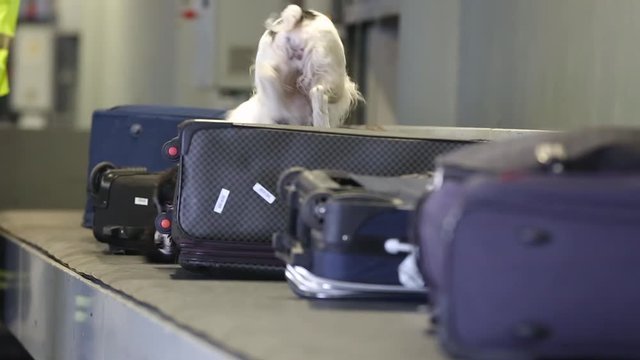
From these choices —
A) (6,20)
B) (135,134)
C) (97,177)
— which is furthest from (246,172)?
(6,20)

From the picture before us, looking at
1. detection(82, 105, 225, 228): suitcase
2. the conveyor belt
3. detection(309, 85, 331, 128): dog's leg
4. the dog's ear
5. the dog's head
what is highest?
the dog's ear

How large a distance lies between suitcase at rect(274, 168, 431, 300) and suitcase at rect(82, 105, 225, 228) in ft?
5.54

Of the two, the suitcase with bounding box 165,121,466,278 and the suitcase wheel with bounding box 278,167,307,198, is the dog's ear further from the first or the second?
the suitcase wheel with bounding box 278,167,307,198

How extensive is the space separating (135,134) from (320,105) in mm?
1338

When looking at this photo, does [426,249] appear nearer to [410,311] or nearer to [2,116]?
[410,311]

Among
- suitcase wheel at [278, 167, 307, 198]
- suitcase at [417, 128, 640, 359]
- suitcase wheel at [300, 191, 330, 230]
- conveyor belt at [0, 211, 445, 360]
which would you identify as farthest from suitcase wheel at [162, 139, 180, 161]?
suitcase at [417, 128, 640, 359]

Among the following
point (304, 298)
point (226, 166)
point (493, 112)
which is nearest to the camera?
point (304, 298)

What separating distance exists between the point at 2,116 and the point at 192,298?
5761 millimetres

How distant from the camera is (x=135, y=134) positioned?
141 inches

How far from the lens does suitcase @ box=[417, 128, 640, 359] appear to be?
116cm

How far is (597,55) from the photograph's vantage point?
280 centimetres

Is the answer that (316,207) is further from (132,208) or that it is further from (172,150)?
(132,208)

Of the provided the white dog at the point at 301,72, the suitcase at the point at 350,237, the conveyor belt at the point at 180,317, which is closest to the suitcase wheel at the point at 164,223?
the conveyor belt at the point at 180,317

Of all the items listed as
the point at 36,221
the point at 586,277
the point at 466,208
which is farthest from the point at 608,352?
the point at 36,221
